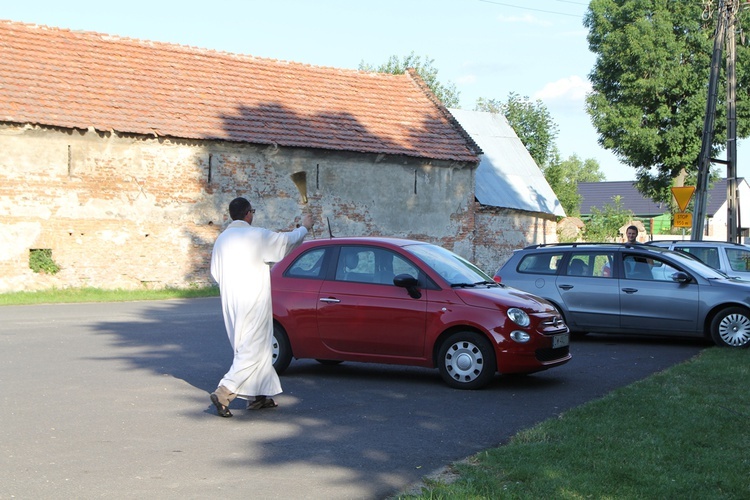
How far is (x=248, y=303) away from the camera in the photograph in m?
8.66

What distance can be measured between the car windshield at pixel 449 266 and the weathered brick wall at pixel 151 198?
17.6 m

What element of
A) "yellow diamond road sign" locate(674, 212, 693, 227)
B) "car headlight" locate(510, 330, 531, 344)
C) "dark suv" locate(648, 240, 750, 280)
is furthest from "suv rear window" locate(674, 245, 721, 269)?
"car headlight" locate(510, 330, 531, 344)

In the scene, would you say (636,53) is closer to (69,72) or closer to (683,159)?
(683,159)

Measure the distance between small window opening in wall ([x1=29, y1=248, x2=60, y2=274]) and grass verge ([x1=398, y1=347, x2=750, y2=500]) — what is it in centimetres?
2012

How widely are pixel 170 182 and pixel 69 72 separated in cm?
448

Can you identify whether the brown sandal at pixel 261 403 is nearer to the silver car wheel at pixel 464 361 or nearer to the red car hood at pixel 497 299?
the silver car wheel at pixel 464 361

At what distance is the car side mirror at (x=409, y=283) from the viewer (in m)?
10.4

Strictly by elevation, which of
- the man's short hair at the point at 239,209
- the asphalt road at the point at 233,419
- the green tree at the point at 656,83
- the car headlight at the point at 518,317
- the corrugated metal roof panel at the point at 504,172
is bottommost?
the asphalt road at the point at 233,419

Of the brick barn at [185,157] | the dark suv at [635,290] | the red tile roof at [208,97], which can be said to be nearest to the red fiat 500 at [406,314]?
the dark suv at [635,290]

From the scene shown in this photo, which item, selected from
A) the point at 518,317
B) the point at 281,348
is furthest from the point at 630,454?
the point at 281,348

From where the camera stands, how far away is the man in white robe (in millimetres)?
8609

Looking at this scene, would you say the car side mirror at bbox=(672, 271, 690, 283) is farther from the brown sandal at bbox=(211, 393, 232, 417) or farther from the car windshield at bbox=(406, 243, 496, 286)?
the brown sandal at bbox=(211, 393, 232, 417)

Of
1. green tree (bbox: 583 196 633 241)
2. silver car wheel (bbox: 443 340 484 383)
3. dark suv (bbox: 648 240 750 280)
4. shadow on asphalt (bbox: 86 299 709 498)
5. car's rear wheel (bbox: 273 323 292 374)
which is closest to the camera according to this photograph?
shadow on asphalt (bbox: 86 299 709 498)

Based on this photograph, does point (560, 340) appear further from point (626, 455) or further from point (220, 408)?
point (220, 408)
